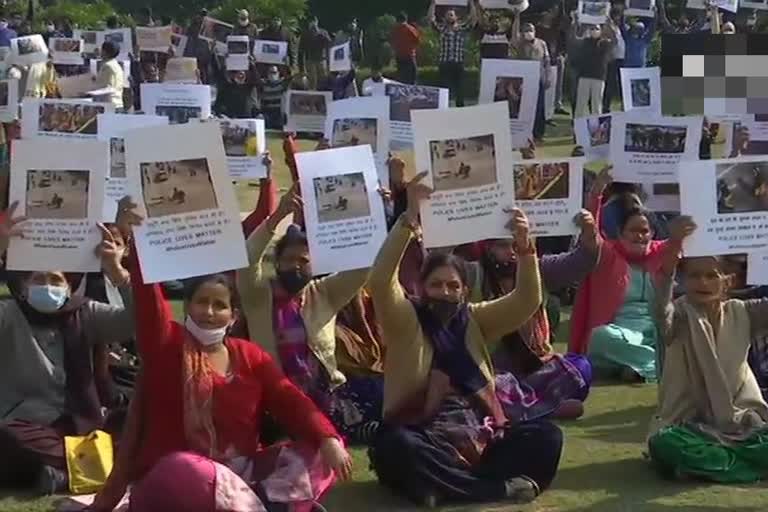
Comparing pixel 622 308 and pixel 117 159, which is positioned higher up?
pixel 117 159

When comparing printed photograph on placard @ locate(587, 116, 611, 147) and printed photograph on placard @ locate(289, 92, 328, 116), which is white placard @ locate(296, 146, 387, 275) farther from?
printed photograph on placard @ locate(289, 92, 328, 116)

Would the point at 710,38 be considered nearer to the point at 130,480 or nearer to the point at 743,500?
the point at 743,500

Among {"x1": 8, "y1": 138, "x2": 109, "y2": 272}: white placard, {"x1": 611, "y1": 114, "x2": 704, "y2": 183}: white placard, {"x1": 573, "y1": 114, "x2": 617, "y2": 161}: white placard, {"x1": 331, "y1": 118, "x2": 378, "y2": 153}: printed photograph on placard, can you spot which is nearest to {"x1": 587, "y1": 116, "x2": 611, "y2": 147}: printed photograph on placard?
{"x1": 573, "y1": 114, "x2": 617, "y2": 161}: white placard

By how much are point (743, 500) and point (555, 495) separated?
0.71 metres

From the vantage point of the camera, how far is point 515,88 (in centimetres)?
852

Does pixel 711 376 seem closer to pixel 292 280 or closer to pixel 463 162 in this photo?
pixel 463 162

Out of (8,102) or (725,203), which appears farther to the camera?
(8,102)

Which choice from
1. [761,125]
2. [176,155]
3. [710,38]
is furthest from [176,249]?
[761,125]

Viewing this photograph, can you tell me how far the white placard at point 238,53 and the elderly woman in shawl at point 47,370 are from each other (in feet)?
43.6

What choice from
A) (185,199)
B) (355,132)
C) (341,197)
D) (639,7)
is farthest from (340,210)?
(639,7)

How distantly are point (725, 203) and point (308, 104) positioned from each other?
5.00 m

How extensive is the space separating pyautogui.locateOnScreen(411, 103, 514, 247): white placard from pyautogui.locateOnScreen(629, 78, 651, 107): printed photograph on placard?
442 centimetres

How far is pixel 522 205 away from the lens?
610 cm

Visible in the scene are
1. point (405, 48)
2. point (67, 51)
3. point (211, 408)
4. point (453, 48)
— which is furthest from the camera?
point (405, 48)
